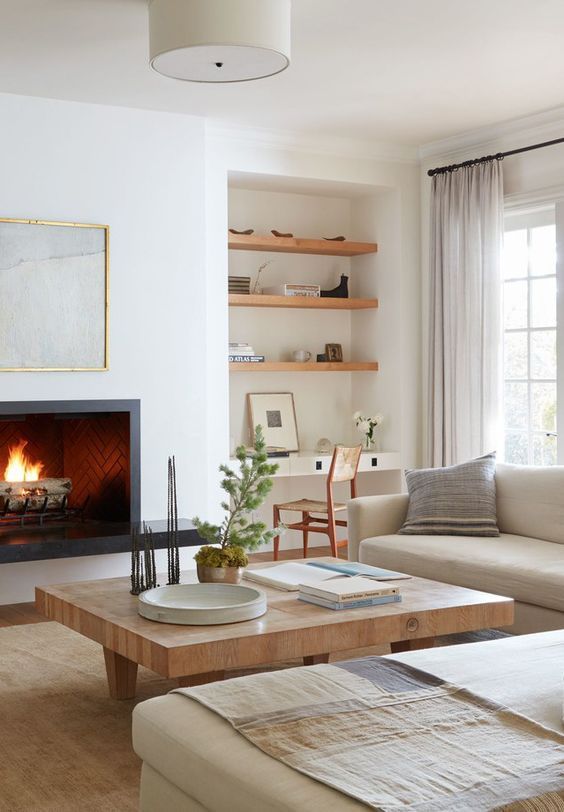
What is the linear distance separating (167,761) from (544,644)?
1028 millimetres

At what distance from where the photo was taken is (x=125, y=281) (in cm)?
554

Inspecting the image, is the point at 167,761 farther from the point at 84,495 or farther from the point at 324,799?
the point at 84,495

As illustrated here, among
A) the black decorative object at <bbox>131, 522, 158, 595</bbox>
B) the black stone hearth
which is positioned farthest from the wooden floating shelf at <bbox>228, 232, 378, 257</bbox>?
the black decorative object at <bbox>131, 522, 158, 595</bbox>

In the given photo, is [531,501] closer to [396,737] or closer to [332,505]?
[332,505]

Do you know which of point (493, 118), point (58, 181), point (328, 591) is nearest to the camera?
point (328, 591)

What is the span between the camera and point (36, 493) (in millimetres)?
5391

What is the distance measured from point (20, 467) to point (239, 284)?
6.29 feet

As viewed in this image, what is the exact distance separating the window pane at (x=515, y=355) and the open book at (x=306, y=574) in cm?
262

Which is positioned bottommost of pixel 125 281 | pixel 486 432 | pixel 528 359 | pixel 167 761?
pixel 167 761

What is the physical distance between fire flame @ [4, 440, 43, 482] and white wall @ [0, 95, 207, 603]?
355 mm

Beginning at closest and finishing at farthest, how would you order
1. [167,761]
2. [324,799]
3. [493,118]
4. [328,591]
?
1. [324,799]
2. [167,761]
3. [328,591]
4. [493,118]

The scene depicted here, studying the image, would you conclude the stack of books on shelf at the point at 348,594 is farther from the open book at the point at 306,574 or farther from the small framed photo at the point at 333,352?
the small framed photo at the point at 333,352

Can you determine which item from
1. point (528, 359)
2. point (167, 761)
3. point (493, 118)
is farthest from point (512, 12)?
point (167, 761)

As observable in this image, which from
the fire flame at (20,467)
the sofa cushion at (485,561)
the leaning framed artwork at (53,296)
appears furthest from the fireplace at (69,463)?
the sofa cushion at (485,561)
